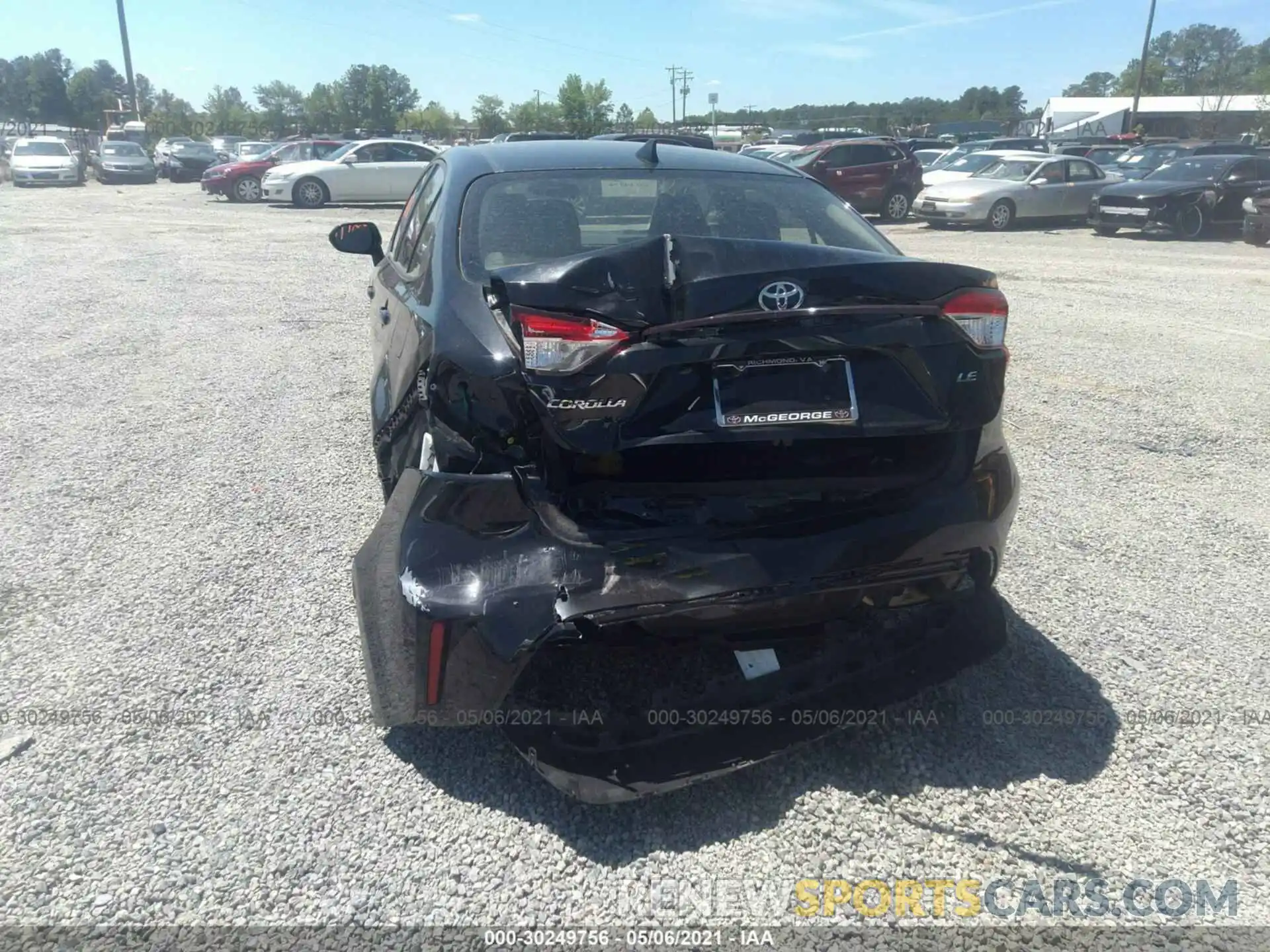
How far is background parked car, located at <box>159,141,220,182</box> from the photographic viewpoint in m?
34.0

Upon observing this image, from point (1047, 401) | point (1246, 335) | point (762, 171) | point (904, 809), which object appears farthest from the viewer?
point (1246, 335)

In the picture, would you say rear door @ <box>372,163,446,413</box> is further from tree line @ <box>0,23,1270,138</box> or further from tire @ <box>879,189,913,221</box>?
tree line @ <box>0,23,1270,138</box>

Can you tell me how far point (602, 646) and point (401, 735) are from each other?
83cm

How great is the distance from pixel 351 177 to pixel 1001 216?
1428 centimetres

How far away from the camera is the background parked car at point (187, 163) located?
34.0 meters

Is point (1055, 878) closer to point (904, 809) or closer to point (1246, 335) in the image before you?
point (904, 809)

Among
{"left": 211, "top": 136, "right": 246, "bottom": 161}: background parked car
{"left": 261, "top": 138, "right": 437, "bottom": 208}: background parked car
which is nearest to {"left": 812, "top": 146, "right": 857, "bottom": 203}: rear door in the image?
{"left": 261, "top": 138, "right": 437, "bottom": 208}: background parked car

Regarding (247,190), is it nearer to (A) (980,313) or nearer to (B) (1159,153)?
Answer: (B) (1159,153)

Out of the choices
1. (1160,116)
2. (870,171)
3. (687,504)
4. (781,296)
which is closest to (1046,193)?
(870,171)

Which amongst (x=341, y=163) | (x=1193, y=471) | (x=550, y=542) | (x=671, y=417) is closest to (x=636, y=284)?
(x=671, y=417)

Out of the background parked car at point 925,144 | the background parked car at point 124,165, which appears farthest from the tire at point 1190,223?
the background parked car at point 124,165

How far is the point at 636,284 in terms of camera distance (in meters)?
2.41

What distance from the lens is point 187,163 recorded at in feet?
112

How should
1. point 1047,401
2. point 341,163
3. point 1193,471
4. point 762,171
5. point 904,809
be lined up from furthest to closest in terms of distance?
point 341,163 < point 1047,401 < point 1193,471 < point 762,171 < point 904,809
